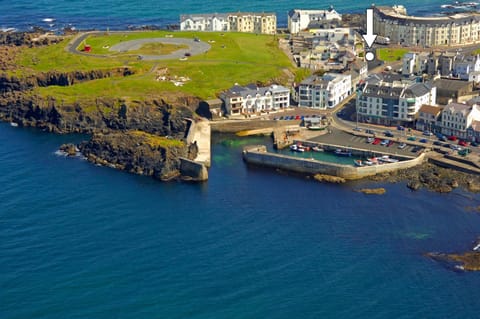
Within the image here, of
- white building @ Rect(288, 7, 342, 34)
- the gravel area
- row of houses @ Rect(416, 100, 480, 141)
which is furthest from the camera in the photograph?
white building @ Rect(288, 7, 342, 34)

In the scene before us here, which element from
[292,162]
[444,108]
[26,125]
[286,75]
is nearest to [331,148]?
[292,162]

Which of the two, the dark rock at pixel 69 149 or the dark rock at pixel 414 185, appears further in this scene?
the dark rock at pixel 69 149

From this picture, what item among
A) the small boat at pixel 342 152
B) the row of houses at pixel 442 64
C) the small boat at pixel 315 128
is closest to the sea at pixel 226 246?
the small boat at pixel 342 152

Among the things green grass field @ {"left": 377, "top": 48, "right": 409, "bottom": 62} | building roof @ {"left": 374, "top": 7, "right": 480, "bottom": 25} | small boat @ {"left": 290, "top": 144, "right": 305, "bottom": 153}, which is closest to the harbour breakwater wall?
small boat @ {"left": 290, "top": 144, "right": 305, "bottom": 153}

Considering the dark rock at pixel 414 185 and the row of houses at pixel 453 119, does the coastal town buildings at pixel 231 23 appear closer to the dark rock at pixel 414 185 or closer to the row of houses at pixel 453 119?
the row of houses at pixel 453 119

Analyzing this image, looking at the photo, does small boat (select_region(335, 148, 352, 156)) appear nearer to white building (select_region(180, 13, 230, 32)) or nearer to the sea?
the sea

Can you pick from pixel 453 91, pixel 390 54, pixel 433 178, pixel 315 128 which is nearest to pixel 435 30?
pixel 390 54

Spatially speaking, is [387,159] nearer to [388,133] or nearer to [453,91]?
[388,133]
